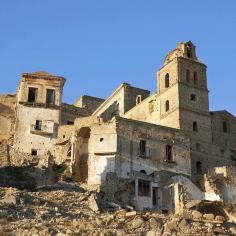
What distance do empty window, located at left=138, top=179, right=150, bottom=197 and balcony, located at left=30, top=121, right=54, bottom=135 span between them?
11.0 meters

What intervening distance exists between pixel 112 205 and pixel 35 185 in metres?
6.45

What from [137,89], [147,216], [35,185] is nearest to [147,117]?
[137,89]

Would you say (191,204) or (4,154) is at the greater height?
(4,154)

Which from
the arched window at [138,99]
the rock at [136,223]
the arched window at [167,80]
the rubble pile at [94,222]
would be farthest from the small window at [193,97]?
the rock at [136,223]

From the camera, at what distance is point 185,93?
1880 inches

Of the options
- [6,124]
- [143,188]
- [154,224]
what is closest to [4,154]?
[6,124]

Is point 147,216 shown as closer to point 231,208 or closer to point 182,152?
point 231,208

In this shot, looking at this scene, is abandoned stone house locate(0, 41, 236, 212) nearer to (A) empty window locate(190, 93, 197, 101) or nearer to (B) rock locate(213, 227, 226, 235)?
(A) empty window locate(190, 93, 197, 101)

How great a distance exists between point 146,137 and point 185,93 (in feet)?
24.9

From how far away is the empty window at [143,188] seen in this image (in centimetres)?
3903

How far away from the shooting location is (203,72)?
50.2m

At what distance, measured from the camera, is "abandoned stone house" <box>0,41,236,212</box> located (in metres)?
40.2

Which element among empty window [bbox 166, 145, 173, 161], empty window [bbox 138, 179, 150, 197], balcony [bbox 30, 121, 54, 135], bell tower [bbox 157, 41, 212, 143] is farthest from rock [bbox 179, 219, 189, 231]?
balcony [bbox 30, 121, 54, 135]

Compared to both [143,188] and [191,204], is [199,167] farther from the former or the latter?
[191,204]
